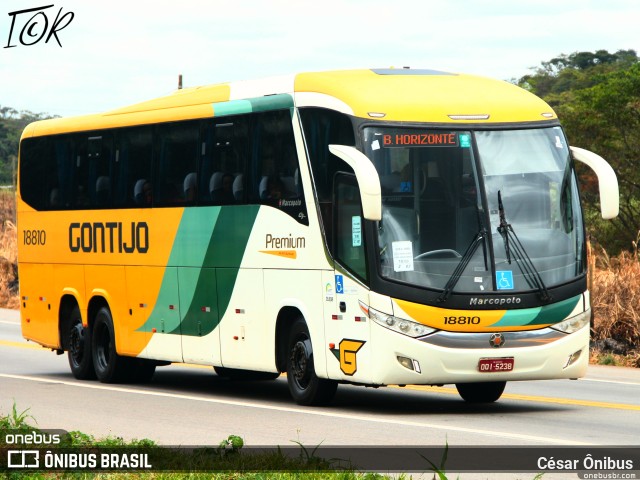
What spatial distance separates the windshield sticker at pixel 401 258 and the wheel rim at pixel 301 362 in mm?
1707

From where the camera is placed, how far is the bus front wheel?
69.3 feet

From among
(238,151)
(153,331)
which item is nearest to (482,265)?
(238,151)

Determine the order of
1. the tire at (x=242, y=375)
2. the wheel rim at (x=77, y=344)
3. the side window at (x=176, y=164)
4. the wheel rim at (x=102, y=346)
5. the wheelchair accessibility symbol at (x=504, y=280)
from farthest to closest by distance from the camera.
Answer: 1. the wheel rim at (x=77, y=344)
2. the wheel rim at (x=102, y=346)
3. the tire at (x=242, y=375)
4. the side window at (x=176, y=164)
5. the wheelchair accessibility symbol at (x=504, y=280)

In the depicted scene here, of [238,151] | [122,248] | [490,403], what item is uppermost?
[238,151]

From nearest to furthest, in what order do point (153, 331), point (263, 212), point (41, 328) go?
point (263, 212) < point (153, 331) < point (41, 328)

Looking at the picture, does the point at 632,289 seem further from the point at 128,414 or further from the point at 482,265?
the point at 128,414

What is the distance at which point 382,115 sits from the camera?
15.6 m

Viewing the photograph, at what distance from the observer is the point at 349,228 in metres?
15.7

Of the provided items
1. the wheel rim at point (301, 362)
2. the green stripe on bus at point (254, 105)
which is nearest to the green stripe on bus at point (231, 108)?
the green stripe on bus at point (254, 105)

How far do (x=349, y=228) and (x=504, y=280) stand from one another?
5.60 ft

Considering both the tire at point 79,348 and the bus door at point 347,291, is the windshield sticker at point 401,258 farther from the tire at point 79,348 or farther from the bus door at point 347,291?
the tire at point 79,348

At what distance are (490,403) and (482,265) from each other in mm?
2563

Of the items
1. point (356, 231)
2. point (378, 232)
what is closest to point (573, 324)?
point (378, 232)

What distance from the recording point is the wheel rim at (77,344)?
2205 centimetres
